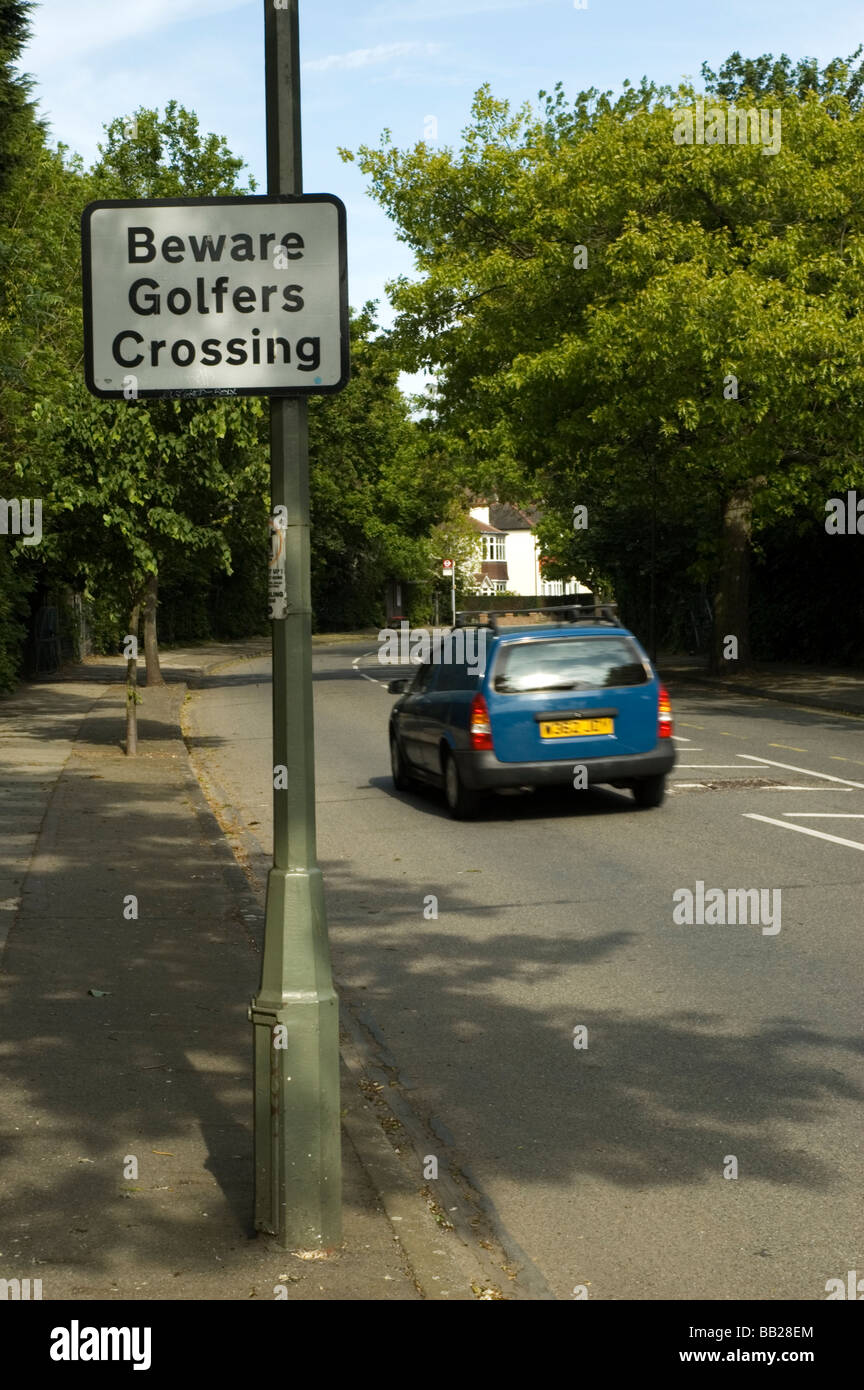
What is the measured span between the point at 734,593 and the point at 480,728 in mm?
18563

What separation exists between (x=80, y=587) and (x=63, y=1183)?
15435 mm

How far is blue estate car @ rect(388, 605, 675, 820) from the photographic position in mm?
13141

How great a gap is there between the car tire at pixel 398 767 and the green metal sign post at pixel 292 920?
10915 mm

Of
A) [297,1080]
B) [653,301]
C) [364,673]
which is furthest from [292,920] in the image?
[364,673]

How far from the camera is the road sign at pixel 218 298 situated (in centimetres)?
447

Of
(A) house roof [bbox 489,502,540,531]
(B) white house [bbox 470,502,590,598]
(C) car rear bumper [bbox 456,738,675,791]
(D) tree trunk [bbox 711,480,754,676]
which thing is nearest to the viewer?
(C) car rear bumper [bbox 456,738,675,791]

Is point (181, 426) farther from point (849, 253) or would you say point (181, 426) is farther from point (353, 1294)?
point (353, 1294)

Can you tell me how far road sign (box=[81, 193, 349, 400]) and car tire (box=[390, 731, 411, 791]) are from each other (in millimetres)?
11059

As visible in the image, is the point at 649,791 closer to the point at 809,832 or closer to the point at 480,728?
the point at 480,728

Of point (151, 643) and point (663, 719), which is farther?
point (151, 643)

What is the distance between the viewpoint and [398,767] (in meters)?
15.7

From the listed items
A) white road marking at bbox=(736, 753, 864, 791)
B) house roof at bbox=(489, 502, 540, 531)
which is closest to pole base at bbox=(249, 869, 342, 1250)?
white road marking at bbox=(736, 753, 864, 791)

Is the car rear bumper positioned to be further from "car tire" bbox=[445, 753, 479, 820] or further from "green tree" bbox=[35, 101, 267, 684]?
"green tree" bbox=[35, 101, 267, 684]

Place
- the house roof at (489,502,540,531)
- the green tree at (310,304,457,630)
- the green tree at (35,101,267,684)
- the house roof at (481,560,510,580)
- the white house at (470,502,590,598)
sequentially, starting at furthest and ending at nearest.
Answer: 1. the house roof at (489,502,540,531)
2. the white house at (470,502,590,598)
3. the house roof at (481,560,510,580)
4. the green tree at (310,304,457,630)
5. the green tree at (35,101,267,684)
